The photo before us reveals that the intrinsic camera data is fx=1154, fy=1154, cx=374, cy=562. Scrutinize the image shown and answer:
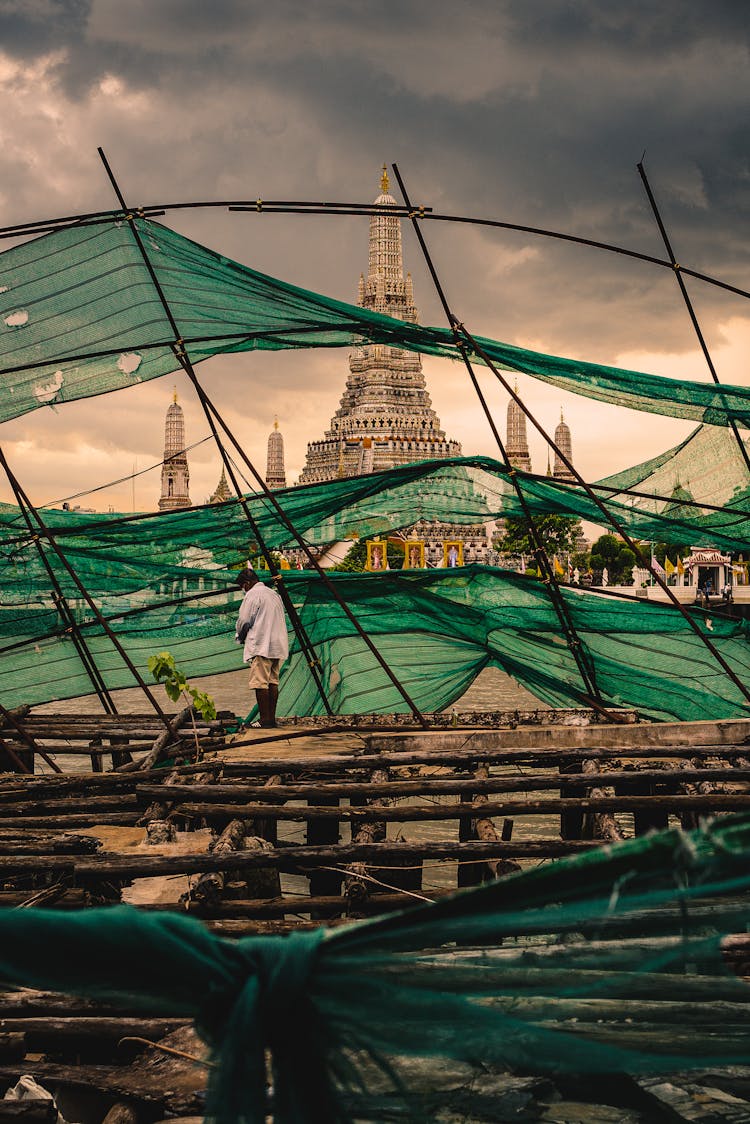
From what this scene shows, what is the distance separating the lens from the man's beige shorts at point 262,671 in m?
8.52

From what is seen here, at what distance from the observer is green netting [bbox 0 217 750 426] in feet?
26.3

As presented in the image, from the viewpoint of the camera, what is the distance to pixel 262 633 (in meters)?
8.47

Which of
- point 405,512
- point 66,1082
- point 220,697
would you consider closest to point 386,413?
point 220,697

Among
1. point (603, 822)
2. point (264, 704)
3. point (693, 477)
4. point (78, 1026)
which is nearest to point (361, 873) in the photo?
point (603, 822)

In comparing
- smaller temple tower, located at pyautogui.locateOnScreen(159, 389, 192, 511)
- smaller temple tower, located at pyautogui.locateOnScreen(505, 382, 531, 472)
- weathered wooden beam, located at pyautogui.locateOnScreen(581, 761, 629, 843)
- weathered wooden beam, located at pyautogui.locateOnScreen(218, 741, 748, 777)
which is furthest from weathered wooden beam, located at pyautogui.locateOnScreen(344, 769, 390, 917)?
smaller temple tower, located at pyautogui.locateOnScreen(159, 389, 192, 511)

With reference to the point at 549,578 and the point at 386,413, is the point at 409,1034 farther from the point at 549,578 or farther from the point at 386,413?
the point at 386,413

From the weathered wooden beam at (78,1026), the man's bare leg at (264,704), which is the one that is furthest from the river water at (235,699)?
the weathered wooden beam at (78,1026)

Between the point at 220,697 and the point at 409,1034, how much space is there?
19.1 metres

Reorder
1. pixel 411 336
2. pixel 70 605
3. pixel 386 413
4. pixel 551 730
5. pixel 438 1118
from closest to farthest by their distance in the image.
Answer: pixel 438 1118 < pixel 551 730 < pixel 411 336 < pixel 70 605 < pixel 386 413

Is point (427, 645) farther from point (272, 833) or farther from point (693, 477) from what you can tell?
point (272, 833)

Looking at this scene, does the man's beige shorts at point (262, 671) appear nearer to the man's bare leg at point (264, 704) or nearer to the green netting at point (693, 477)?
the man's bare leg at point (264, 704)

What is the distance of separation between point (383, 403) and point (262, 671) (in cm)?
7370

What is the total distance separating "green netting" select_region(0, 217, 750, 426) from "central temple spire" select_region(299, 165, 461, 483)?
220 feet

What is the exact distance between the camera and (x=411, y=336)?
8422 millimetres
